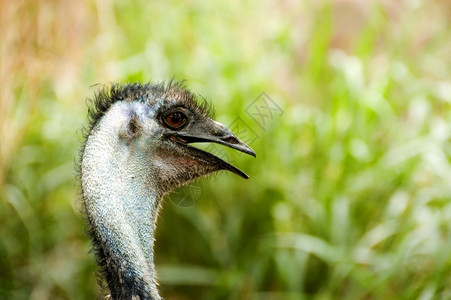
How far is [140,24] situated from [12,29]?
1428 mm

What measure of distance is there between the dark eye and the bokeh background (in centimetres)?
114

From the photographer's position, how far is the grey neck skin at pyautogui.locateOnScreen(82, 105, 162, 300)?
167 cm

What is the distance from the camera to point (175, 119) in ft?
6.13

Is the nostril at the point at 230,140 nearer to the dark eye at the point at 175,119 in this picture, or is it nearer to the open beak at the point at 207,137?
the open beak at the point at 207,137

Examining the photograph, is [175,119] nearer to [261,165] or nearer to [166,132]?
[166,132]

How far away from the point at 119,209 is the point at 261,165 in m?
1.84

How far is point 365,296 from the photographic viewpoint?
3078mm

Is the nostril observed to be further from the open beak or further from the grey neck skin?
the grey neck skin

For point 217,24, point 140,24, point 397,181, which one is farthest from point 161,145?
point 140,24

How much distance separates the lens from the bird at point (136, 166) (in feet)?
5.51

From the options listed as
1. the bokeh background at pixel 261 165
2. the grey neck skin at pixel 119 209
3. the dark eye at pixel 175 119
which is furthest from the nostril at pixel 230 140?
the bokeh background at pixel 261 165

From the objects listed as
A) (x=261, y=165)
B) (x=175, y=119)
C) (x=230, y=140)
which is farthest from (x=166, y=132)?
(x=261, y=165)

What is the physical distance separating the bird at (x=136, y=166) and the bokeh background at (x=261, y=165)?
3.67 ft

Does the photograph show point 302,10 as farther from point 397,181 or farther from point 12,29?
point 12,29
